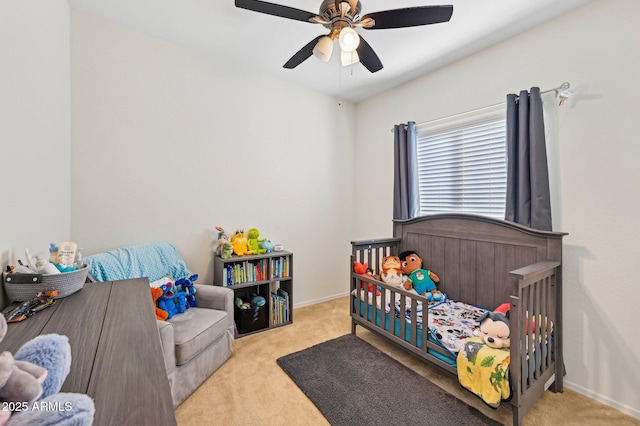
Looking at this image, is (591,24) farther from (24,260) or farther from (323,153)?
(24,260)

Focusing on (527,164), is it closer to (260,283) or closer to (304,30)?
(304,30)

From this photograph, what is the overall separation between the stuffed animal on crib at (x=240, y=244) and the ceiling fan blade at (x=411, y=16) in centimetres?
211

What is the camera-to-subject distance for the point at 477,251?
234 centimetres

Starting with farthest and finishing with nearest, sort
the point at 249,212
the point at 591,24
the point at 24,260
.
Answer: the point at 249,212, the point at 591,24, the point at 24,260

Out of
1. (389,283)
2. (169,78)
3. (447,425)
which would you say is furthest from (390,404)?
(169,78)

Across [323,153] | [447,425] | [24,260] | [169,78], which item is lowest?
[447,425]

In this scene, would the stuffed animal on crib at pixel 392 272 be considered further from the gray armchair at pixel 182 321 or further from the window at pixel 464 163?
the gray armchair at pixel 182 321

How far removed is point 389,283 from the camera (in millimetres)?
2453

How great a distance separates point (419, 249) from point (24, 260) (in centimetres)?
280

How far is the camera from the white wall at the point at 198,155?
217cm

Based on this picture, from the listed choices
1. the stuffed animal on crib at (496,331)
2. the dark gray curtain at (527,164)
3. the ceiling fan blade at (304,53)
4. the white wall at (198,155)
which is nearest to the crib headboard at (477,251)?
the dark gray curtain at (527,164)

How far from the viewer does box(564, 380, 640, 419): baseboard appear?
169 cm

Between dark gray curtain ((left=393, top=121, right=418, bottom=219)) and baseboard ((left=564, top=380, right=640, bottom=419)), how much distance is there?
5.79ft

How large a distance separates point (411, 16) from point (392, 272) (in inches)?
75.1
